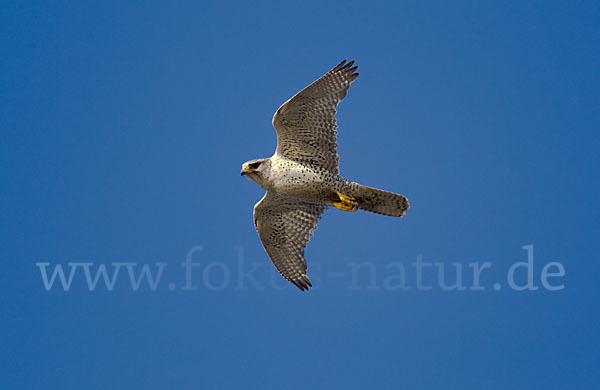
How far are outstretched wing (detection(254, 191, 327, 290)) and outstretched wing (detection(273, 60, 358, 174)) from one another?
3.00 feet

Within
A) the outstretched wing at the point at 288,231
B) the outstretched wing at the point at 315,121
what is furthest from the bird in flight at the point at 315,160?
the outstretched wing at the point at 288,231

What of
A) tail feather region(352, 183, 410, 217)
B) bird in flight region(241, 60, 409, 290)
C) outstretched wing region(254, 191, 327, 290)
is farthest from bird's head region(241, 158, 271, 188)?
tail feather region(352, 183, 410, 217)

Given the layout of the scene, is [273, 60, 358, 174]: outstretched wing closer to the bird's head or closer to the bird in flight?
the bird in flight

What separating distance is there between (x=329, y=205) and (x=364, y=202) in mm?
631

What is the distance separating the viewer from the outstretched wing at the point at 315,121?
36.7ft

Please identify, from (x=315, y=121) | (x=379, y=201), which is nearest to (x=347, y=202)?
(x=379, y=201)

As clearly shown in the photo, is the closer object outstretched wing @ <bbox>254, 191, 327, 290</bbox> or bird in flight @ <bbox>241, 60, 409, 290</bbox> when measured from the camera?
bird in flight @ <bbox>241, 60, 409, 290</bbox>

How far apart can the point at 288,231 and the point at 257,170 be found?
138 centimetres

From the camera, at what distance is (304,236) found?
12320 millimetres

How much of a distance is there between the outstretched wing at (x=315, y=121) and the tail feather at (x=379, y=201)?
0.44 metres

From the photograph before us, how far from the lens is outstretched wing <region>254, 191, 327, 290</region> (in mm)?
12211

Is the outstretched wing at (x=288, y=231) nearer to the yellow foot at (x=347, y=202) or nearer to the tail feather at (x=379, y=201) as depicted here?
the yellow foot at (x=347, y=202)

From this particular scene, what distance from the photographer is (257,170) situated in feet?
37.2

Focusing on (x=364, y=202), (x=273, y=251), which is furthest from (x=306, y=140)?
(x=273, y=251)
